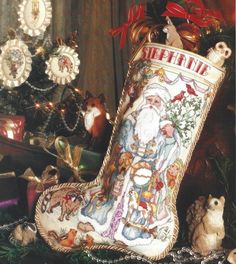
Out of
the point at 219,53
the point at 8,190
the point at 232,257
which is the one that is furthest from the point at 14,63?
the point at 232,257

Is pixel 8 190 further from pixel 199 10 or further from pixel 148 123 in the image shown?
pixel 199 10

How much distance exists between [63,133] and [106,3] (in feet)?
1.15

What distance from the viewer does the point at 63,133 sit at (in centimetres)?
130

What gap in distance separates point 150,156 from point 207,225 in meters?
0.17

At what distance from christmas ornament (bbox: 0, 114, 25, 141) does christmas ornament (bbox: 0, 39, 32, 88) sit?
0.28 feet

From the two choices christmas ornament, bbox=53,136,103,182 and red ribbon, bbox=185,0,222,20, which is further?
christmas ornament, bbox=53,136,103,182

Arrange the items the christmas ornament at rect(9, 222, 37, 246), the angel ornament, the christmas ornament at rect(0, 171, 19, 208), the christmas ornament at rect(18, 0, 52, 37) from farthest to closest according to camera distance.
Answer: the christmas ornament at rect(18, 0, 52, 37) < the christmas ornament at rect(0, 171, 19, 208) < the christmas ornament at rect(9, 222, 37, 246) < the angel ornament

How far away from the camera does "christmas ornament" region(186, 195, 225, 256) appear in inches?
36.7

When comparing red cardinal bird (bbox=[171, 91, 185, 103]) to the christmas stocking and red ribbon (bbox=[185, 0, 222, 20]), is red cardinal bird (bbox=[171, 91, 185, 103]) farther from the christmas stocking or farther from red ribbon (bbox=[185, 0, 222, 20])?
red ribbon (bbox=[185, 0, 222, 20])

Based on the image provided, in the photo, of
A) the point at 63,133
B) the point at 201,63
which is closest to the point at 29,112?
the point at 63,133

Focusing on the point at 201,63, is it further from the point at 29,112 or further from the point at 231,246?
A: the point at 29,112

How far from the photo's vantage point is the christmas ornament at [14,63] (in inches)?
49.4

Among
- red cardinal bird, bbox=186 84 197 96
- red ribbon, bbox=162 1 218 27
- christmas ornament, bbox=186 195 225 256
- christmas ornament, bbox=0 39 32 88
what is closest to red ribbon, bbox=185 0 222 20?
red ribbon, bbox=162 1 218 27

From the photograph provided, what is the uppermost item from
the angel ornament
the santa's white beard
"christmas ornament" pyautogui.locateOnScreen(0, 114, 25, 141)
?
the angel ornament
